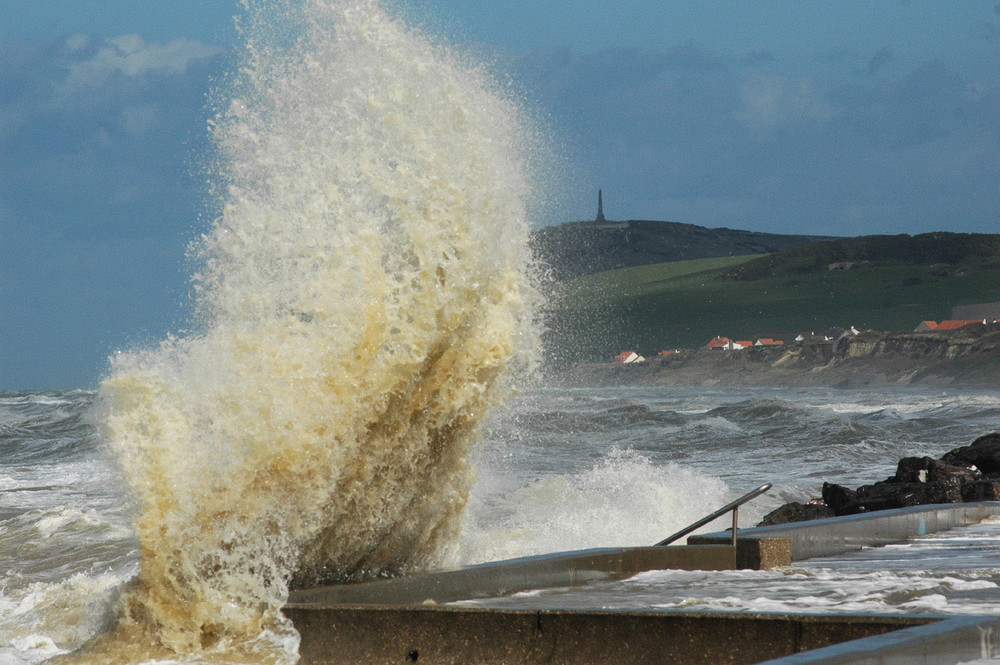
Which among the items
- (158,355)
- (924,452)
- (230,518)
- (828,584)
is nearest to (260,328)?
(158,355)

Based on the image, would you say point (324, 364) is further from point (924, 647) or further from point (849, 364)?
point (849, 364)

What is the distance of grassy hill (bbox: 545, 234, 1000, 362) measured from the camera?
4948 inches

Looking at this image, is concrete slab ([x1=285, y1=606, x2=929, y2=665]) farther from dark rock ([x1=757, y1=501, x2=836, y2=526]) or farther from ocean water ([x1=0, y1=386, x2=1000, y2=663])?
dark rock ([x1=757, y1=501, x2=836, y2=526])

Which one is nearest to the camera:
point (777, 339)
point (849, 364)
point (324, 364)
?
point (324, 364)

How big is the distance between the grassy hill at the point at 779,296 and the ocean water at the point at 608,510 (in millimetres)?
77043

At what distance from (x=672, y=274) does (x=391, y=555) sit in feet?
520

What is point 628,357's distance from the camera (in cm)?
12050

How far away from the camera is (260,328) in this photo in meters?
6.04

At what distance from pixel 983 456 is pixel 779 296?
131m

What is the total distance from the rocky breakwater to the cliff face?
70.3m

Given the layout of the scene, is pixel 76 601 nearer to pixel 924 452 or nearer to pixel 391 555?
pixel 391 555

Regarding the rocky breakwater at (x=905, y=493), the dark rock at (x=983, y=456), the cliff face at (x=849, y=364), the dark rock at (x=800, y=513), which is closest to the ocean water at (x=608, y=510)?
the dark rock at (x=800, y=513)

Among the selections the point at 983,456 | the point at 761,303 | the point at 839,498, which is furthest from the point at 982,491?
the point at 761,303

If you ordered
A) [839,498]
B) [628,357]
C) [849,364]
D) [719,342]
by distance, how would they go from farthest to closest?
[719,342] < [628,357] < [849,364] < [839,498]
